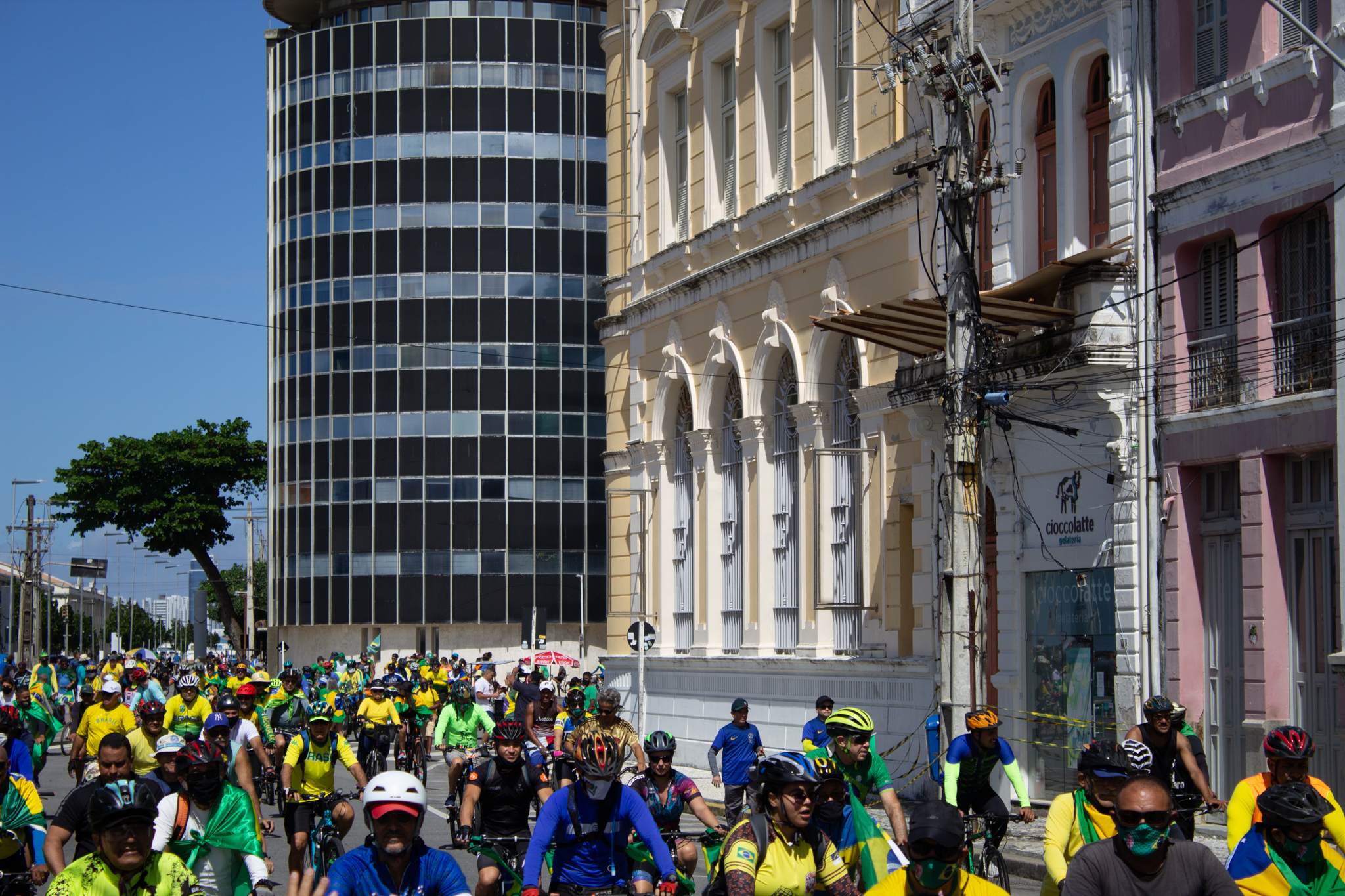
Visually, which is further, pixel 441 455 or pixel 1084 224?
pixel 441 455

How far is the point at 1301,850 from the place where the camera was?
23.0ft

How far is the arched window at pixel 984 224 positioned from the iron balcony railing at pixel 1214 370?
372 centimetres

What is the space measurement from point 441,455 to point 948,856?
5723 centimetres

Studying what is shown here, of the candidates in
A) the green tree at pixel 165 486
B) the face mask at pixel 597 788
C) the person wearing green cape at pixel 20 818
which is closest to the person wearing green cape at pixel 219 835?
the person wearing green cape at pixel 20 818

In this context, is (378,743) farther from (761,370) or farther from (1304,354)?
(1304,354)

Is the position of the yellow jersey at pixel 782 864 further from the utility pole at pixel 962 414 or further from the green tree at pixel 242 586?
the green tree at pixel 242 586

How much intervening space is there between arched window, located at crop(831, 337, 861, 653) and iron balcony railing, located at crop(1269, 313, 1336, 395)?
28.5 feet

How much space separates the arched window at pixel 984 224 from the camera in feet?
72.9

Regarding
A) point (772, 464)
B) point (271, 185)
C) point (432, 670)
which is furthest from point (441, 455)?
point (772, 464)

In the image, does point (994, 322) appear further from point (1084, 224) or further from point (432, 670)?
point (432, 670)

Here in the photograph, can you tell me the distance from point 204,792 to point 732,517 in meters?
20.0

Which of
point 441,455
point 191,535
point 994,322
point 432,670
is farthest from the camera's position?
point 191,535

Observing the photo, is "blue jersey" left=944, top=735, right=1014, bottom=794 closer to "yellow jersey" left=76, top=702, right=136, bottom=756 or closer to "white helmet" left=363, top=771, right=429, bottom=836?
"white helmet" left=363, top=771, right=429, bottom=836

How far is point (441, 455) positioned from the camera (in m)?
Answer: 62.3
